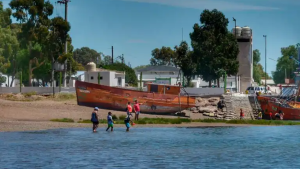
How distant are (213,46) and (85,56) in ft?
324

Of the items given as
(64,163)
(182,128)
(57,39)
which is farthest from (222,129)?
(57,39)

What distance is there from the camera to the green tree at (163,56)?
14025 centimetres

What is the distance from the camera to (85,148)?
104 feet

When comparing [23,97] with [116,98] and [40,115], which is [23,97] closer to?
[116,98]

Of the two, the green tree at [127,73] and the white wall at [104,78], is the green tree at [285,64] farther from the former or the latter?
the white wall at [104,78]

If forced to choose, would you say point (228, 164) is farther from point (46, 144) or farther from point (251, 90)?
point (251, 90)

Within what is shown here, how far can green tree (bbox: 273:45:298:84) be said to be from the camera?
158m

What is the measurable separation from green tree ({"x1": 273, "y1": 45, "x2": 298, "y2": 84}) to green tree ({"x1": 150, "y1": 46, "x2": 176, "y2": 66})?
108 ft

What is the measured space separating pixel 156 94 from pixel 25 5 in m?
27.0

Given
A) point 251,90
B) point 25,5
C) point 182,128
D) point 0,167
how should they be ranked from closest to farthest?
point 0,167 < point 182,128 < point 25,5 < point 251,90

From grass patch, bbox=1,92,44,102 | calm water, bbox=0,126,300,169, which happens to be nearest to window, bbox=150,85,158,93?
grass patch, bbox=1,92,44,102

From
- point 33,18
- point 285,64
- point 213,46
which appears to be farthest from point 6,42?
point 285,64

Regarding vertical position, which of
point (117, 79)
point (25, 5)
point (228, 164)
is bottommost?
point (228, 164)

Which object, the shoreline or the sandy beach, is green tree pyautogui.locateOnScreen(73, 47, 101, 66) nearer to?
the sandy beach
